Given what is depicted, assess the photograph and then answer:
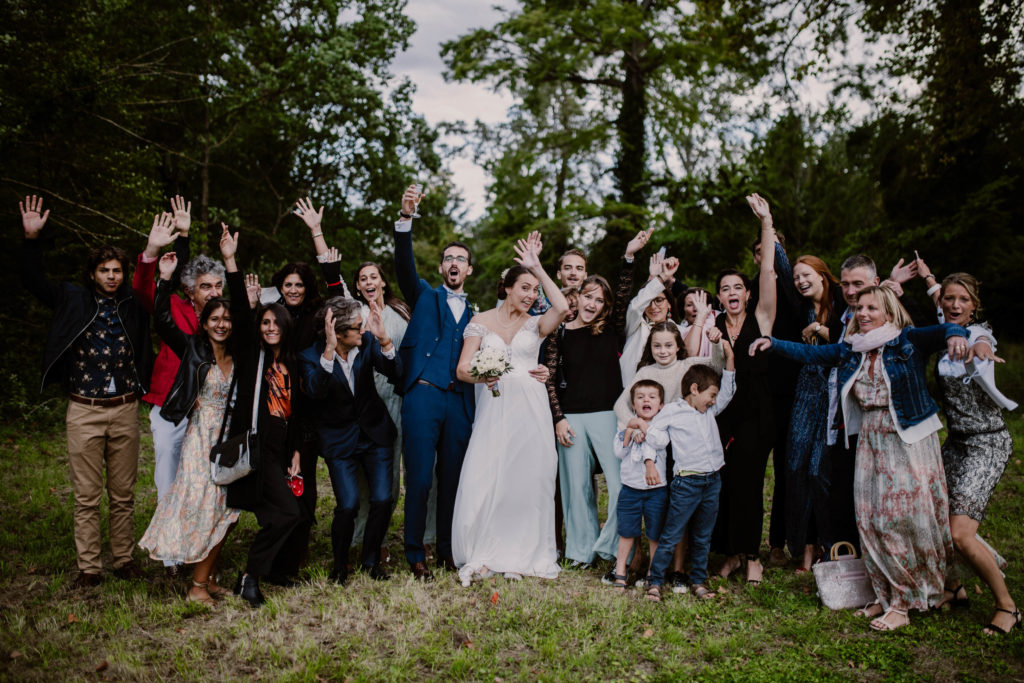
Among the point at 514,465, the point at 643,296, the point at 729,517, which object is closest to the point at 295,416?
the point at 514,465

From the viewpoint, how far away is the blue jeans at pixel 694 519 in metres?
5.32

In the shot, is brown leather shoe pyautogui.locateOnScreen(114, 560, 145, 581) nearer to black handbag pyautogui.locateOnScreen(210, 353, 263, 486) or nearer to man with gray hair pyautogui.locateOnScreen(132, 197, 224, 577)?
man with gray hair pyautogui.locateOnScreen(132, 197, 224, 577)

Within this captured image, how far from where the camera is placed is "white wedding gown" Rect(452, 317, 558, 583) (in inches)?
220

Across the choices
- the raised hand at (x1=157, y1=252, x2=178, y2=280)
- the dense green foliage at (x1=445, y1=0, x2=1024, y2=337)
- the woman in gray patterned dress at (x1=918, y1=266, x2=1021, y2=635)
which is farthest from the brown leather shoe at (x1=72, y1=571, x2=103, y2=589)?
the dense green foliage at (x1=445, y1=0, x2=1024, y2=337)

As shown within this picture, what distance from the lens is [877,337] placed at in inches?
190

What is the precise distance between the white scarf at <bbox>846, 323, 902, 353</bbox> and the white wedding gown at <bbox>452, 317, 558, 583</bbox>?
2.45 meters

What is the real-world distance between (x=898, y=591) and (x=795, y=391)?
171cm

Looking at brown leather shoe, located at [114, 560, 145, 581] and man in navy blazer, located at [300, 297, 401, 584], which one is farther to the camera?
brown leather shoe, located at [114, 560, 145, 581]

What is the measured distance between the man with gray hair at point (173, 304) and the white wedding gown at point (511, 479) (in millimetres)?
2253

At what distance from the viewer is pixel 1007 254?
15836mm

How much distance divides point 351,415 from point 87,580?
2375mm

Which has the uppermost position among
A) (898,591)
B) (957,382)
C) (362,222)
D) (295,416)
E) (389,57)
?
(389,57)

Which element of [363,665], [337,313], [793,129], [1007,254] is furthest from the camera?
[793,129]

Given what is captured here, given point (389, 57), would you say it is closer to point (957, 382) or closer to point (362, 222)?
point (362, 222)
